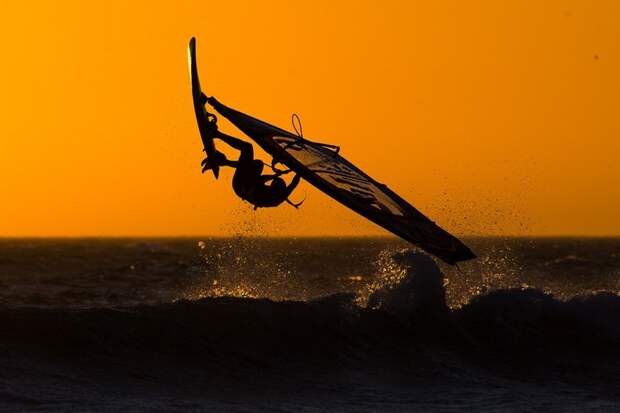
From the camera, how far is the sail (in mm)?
10938

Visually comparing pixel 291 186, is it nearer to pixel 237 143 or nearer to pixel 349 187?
pixel 237 143

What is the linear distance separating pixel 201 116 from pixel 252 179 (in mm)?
855

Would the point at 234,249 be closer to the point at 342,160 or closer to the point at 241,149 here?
the point at 342,160

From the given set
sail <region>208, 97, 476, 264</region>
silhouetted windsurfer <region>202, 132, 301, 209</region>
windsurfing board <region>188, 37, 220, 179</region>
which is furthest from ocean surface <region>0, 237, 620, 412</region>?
windsurfing board <region>188, 37, 220, 179</region>

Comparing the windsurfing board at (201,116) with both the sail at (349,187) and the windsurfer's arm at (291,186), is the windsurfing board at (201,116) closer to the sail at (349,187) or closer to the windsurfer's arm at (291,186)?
the sail at (349,187)

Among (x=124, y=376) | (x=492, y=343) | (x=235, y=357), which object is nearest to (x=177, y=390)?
(x=124, y=376)

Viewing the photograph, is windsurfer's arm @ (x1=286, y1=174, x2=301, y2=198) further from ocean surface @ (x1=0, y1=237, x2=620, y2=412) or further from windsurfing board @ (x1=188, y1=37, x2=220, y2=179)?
ocean surface @ (x1=0, y1=237, x2=620, y2=412)

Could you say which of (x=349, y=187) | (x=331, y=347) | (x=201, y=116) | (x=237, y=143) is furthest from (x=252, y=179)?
(x=331, y=347)

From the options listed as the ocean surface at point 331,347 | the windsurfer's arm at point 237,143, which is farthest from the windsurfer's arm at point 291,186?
the ocean surface at point 331,347

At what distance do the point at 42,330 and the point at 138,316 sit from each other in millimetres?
1345

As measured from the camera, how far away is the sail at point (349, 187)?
1094 cm

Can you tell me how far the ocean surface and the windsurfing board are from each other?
8.64ft

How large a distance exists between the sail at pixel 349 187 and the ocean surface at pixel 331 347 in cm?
175

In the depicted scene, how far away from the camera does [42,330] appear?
46.1 ft
